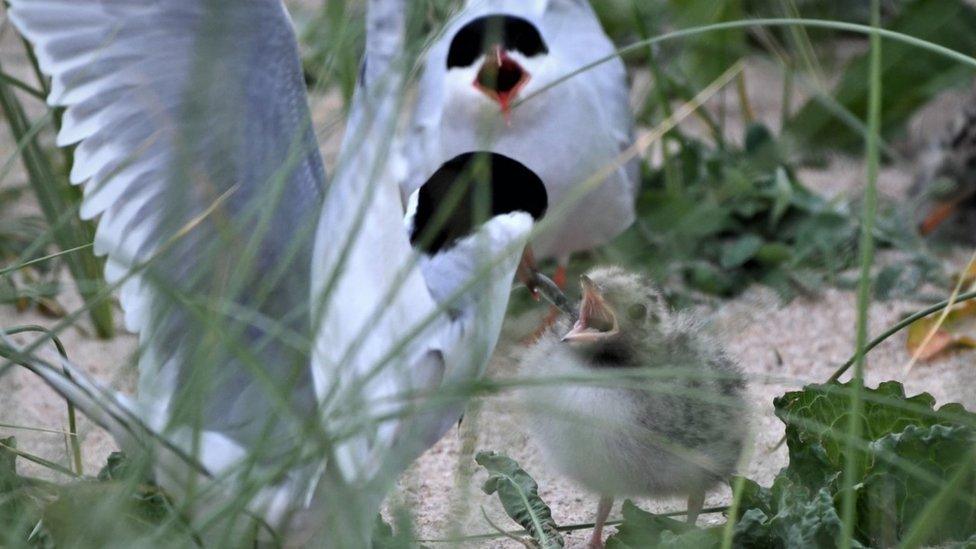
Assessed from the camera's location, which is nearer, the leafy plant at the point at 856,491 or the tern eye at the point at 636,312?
the leafy plant at the point at 856,491

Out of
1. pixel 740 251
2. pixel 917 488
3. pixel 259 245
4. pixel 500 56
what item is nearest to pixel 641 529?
pixel 917 488

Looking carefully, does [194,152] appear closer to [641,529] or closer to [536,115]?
[641,529]

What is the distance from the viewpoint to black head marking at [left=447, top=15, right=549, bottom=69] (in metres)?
3.00

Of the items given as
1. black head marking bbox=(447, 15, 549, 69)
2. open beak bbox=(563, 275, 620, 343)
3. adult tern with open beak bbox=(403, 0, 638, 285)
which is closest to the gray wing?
open beak bbox=(563, 275, 620, 343)

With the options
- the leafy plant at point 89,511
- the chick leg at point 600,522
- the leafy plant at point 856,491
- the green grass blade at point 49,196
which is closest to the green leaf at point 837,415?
the leafy plant at point 856,491

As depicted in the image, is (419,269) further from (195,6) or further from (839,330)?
(839,330)

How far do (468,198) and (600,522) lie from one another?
0.45 m

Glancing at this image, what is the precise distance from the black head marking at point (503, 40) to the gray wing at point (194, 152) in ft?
4.15

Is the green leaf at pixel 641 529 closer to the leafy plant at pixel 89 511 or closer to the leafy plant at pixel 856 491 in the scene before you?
the leafy plant at pixel 856 491

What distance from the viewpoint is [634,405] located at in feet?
5.78

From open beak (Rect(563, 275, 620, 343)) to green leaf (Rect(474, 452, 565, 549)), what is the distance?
0.19 metres

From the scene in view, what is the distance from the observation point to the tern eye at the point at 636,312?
1846 millimetres

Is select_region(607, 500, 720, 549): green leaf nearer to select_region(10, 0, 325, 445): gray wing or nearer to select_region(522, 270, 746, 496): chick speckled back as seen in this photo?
select_region(522, 270, 746, 496): chick speckled back

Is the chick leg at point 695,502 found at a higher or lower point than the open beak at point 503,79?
lower
